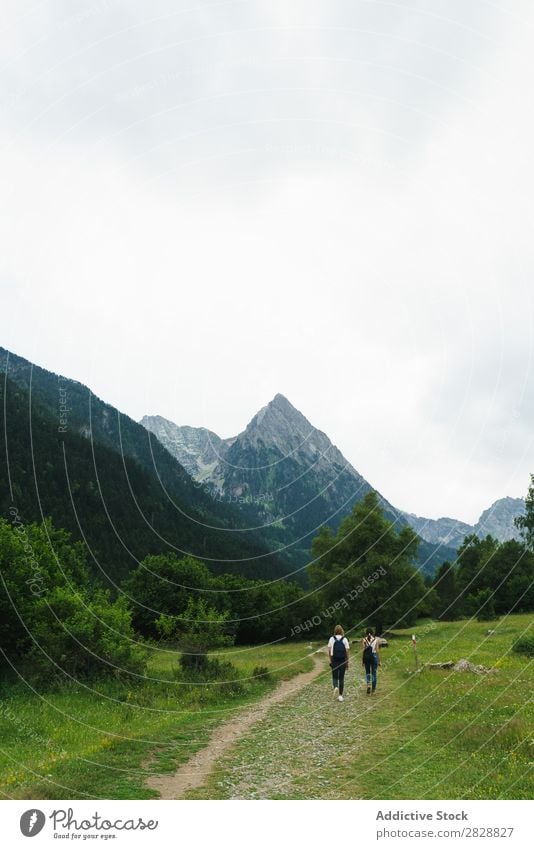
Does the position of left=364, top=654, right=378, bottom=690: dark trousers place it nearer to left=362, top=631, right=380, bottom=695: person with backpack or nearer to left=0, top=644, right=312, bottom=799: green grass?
left=362, top=631, right=380, bottom=695: person with backpack

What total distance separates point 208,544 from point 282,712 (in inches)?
5451

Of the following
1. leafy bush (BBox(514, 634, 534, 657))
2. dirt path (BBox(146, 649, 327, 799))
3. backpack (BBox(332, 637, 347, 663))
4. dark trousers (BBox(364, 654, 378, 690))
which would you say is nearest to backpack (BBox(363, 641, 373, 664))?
dark trousers (BBox(364, 654, 378, 690))

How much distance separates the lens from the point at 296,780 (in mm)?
10664

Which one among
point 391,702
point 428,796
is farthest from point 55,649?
point 428,796

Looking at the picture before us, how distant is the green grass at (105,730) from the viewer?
10750 mm

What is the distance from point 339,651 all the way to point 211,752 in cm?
739

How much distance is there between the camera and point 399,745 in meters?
13.3

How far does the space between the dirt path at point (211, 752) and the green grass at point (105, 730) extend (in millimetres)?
346

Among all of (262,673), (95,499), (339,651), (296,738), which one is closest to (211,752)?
(296,738)

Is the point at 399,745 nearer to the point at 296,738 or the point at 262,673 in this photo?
the point at 296,738

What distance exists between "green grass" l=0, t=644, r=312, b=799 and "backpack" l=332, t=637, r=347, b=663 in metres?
4.70

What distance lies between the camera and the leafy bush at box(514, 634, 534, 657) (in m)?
29.3

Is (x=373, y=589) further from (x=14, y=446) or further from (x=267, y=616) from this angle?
(x=14, y=446)

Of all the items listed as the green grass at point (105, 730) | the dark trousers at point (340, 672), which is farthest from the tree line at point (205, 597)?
the dark trousers at point (340, 672)
